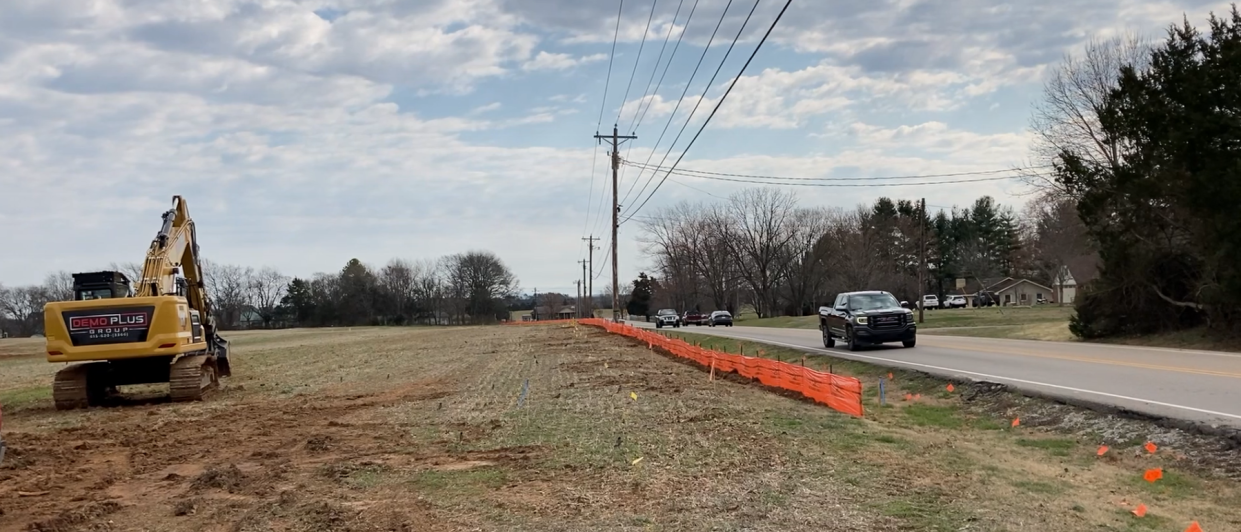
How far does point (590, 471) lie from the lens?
8.70m

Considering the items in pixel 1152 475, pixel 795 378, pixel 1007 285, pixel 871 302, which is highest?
pixel 1007 285

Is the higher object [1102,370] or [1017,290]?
[1017,290]

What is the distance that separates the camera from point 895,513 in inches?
269

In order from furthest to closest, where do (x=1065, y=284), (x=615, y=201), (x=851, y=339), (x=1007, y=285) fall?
(x=1007, y=285) → (x=1065, y=284) → (x=615, y=201) → (x=851, y=339)

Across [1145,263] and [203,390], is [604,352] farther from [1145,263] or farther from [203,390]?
[1145,263]

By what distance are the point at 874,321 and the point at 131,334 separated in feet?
59.3

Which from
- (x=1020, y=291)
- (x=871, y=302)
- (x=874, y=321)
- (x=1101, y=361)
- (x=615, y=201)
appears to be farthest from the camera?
(x=1020, y=291)

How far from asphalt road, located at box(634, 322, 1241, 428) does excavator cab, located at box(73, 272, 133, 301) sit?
16.4m

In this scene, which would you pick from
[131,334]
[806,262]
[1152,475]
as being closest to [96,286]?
[131,334]

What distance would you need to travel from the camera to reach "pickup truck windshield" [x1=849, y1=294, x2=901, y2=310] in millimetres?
26219

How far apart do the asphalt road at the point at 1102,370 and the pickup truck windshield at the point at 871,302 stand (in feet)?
4.01

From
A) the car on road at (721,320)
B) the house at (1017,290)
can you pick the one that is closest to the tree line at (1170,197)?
the car on road at (721,320)

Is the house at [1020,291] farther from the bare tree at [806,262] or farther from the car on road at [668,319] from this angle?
the car on road at [668,319]

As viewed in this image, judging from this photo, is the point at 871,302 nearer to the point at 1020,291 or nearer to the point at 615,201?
the point at 615,201
